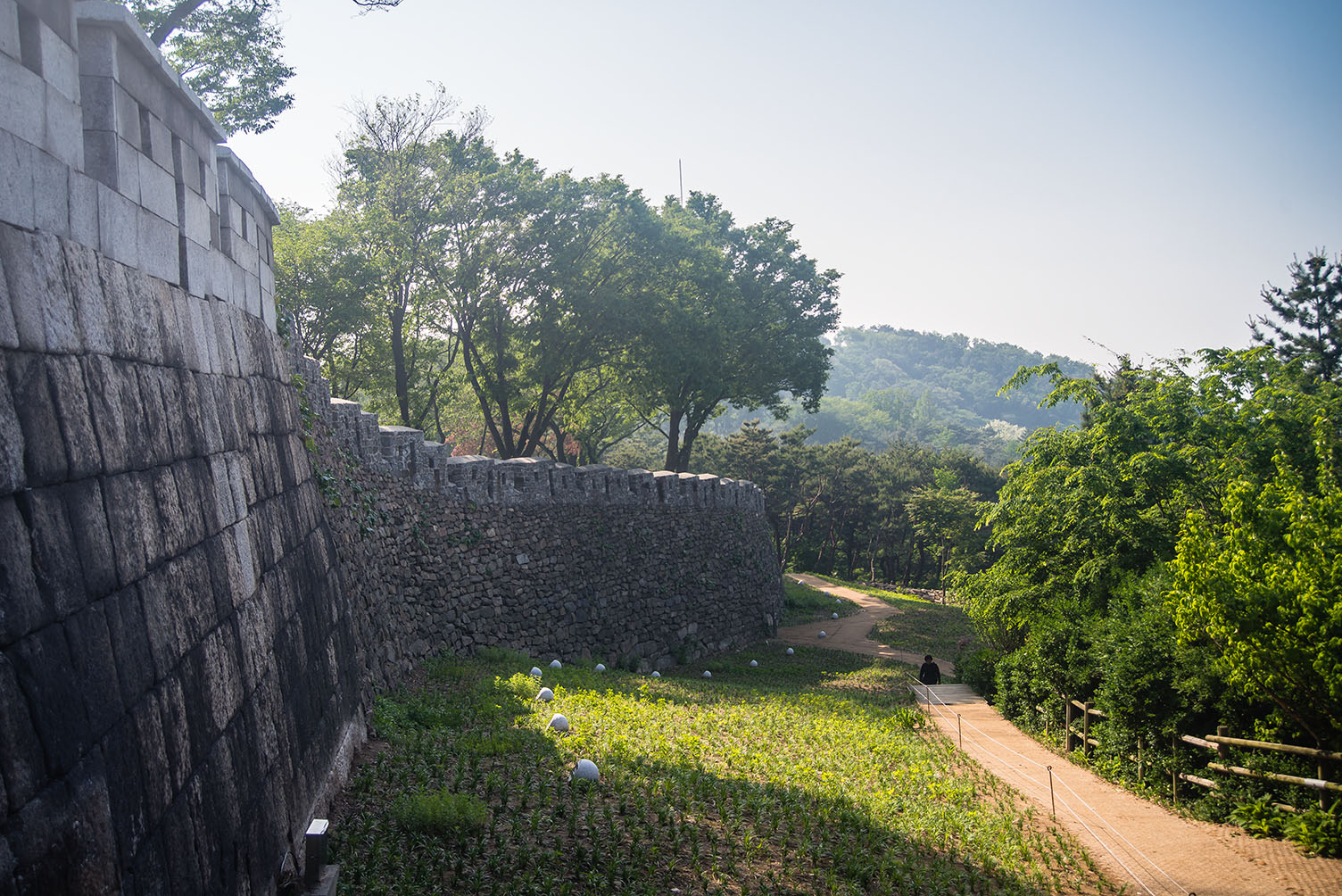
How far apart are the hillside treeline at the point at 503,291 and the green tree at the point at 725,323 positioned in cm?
10

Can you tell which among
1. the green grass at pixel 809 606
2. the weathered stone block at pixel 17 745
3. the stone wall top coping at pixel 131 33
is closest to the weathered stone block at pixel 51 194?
the stone wall top coping at pixel 131 33

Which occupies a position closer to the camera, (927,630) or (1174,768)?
(1174,768)

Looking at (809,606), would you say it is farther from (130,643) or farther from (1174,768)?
(130,643)

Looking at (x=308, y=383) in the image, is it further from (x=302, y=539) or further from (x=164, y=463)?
(x=164, y=463)

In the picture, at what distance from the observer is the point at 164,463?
11.5 feet

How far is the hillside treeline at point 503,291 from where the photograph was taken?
20.4 metres

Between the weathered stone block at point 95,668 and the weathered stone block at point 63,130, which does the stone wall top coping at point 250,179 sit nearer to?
the weathered stone block at point 63,130

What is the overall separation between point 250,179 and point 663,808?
5.57 metres

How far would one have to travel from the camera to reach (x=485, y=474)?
1479 centimetres

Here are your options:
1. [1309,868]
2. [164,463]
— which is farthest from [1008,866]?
[164,463]

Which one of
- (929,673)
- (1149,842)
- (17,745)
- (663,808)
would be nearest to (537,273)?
(929,673)

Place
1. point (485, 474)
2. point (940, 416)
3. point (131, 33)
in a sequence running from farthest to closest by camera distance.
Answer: point (940, 416), point (485, 474), point (131, 33)

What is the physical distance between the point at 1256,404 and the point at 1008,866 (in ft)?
33.2

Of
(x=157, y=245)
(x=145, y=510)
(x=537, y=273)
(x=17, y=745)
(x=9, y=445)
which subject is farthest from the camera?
(x=537, y=273)
